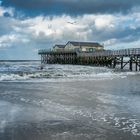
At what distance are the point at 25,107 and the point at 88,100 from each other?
124 inches

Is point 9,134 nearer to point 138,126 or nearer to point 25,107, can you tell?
point 138,126

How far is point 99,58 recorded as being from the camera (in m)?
67.5

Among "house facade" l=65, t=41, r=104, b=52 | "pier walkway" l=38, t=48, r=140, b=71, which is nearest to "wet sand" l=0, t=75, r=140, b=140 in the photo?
"pier walkway" l=38, t=48, r=140, b=71

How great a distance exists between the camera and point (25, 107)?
13367 mm

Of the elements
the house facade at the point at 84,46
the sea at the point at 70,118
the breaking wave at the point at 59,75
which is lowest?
the breaking wave at the point at 59,75

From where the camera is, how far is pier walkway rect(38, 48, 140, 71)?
A: 48.3 metres

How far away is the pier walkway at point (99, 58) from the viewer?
48.3m

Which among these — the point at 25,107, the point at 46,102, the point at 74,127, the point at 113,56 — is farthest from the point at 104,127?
the point at 113,56

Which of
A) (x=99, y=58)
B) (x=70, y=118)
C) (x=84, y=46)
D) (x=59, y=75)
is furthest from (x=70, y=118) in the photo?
(x=84, y=46)

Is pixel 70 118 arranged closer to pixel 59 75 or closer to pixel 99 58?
pixel 59 75

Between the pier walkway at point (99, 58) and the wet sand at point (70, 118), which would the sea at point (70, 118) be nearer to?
the wet sand at point (70, 118)

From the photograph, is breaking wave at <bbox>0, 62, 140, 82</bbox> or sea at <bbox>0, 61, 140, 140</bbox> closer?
sea at <bbox>0, 61, 140, 140</bbox>

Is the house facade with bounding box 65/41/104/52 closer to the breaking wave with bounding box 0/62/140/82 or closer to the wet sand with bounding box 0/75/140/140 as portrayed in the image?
the breaking wave with bounding box 0/62/140/82

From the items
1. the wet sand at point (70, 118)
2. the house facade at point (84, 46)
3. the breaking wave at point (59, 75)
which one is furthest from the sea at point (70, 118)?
the house facade at point (84, 46)
